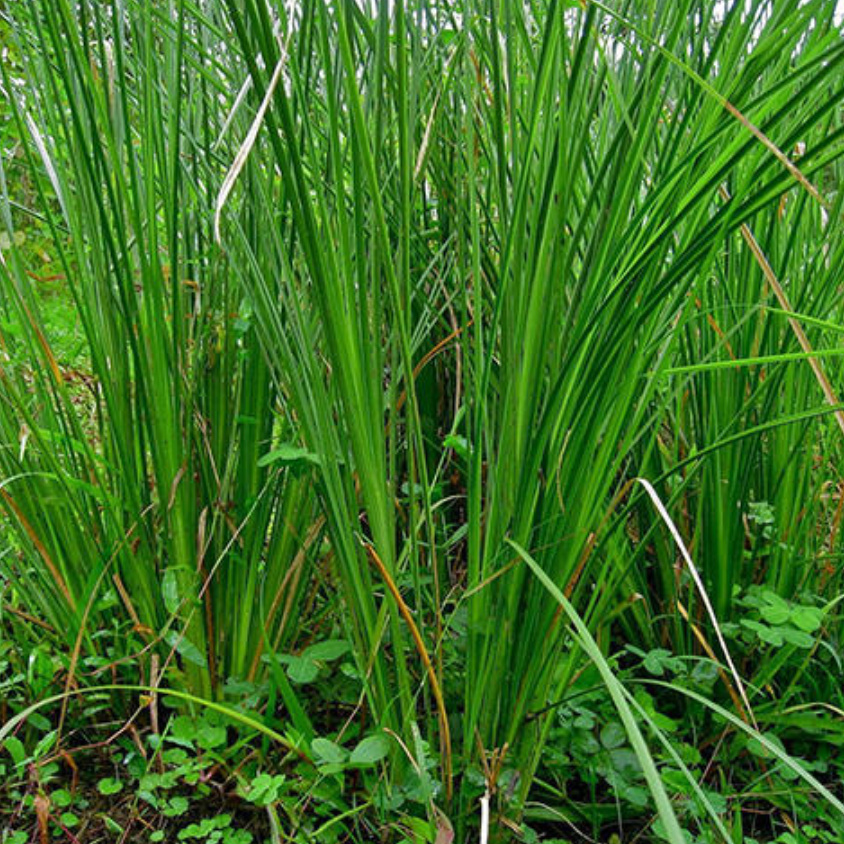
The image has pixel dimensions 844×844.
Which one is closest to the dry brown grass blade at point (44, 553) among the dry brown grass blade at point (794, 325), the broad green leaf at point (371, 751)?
the broad green leaf at point (371, 751)

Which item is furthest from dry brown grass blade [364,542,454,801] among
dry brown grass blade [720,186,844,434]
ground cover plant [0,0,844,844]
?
dry brown grass blade [720,186,844,434]

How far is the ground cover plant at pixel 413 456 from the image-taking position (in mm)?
663

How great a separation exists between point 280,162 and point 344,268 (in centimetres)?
14

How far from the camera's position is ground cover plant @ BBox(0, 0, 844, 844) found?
0.66 metres

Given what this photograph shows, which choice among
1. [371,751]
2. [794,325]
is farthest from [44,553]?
[794,325]

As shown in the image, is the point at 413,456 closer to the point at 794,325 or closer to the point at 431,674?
the point at 431,674

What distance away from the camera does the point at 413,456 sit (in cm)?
73

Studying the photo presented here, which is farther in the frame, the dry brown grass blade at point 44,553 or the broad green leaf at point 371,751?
the dry brown grass blade at point 44,553

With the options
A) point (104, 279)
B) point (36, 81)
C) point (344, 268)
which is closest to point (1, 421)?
point (104, 279)

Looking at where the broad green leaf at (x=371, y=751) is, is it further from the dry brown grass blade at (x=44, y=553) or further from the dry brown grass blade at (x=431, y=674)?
the dry brown grass blade at (x=44, y=553)

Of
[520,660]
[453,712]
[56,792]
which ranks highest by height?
[520,660]

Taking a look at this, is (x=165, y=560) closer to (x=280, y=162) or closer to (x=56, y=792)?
(x=56, y=792)

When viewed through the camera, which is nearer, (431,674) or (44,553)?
(431,674)

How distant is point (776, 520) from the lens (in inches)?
39.9
